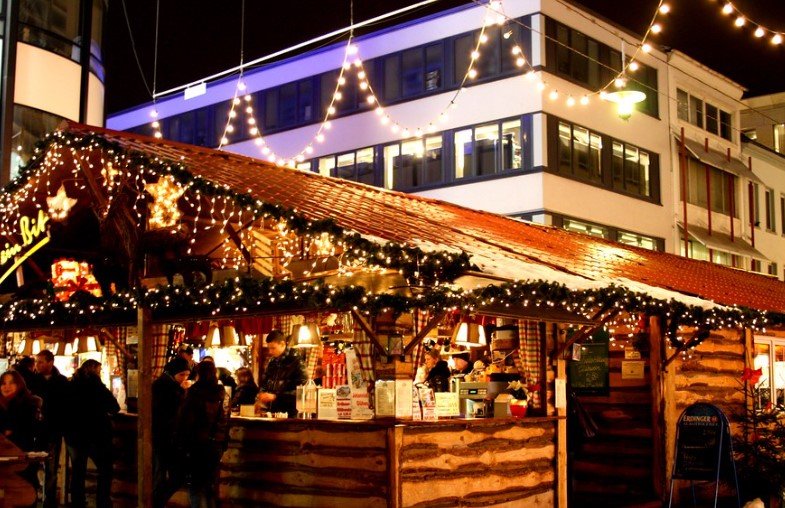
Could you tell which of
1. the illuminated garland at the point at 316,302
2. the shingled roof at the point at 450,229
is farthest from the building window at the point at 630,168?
the illuminated garland at the point at 316,302

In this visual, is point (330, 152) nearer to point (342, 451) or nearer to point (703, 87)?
point (703, 87)

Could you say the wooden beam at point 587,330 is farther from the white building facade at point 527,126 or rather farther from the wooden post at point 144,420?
the white building facade at point 527,126

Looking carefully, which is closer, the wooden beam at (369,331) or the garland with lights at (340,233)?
A: the garland with lights at (340,233)

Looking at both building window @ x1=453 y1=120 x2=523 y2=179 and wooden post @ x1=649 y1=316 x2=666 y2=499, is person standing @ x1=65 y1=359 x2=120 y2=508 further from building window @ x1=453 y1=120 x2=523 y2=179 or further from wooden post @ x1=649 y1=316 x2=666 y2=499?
building window @ x1=453 y1=120 x2=523 y2=179

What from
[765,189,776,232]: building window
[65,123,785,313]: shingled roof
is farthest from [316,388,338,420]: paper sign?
[765,189,776,232]: building window

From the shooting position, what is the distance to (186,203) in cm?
1205

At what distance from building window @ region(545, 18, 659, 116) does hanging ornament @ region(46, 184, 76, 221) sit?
60.5ft

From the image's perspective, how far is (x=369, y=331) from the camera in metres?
9.32

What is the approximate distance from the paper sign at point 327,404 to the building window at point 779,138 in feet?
119

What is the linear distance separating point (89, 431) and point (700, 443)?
7.54 m

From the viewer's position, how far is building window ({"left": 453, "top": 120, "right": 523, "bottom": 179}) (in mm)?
28844

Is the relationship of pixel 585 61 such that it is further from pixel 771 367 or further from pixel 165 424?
pixel 165 424

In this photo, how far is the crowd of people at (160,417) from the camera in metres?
10.1

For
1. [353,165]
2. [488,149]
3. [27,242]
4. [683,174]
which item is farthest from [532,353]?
[683,174]
